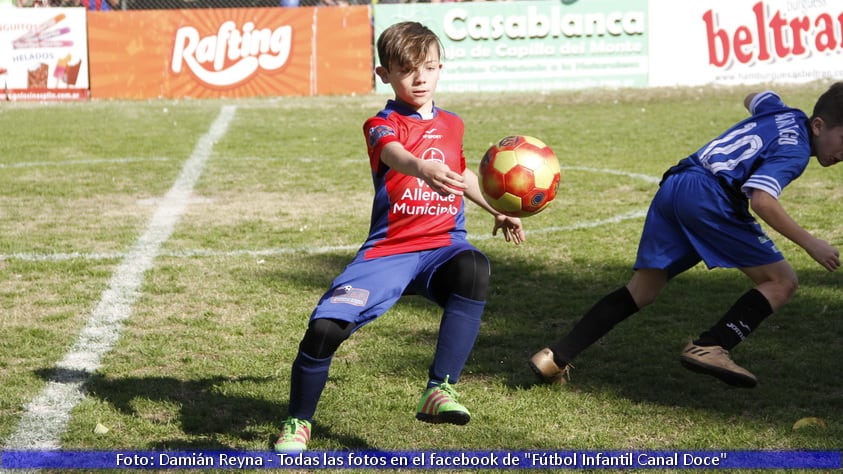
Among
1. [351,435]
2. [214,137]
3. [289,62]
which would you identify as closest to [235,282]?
[351,435]

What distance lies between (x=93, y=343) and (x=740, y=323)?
314 cm

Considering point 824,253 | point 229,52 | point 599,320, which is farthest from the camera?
point 229,52

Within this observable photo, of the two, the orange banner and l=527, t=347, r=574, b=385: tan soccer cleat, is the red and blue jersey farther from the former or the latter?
the orange banner

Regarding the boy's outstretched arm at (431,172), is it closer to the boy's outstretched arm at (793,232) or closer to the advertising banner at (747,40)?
the boy's outstretched arm at (793,232)

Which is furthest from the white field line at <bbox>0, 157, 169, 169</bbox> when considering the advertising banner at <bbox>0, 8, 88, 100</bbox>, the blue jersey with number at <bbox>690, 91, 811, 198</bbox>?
the blue jersey with number at <bbox>690, 91, 811, 198</bbox>

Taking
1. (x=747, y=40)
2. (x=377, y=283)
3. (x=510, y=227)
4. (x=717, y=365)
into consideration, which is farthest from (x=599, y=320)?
(x=747, y=40)

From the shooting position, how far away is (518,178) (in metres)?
4.29

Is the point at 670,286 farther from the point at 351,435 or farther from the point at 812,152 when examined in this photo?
the point at 351,435

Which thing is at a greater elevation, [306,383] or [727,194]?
[727,194]

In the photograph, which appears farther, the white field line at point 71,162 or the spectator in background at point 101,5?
the spectator in background at point 101,5

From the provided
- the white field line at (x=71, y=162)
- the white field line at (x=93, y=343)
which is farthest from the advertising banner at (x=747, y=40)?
the white field line at (x=93, y=343)

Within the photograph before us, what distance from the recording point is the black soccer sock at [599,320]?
15.8 ft

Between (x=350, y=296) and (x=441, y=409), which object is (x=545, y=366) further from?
(x=350, y=296)

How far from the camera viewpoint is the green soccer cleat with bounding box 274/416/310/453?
389cm
